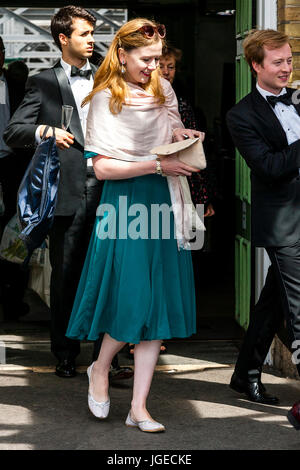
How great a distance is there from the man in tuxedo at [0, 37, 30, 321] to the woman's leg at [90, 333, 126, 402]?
2.75 m

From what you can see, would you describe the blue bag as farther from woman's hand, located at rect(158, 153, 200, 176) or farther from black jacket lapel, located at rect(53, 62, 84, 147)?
woman's hand, located at rect(158, 153, 200, 176)

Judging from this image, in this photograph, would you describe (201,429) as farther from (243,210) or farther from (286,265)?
(243,210)

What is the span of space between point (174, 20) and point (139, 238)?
30.2ft

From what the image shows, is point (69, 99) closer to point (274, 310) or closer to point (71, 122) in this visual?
point (71, 122)

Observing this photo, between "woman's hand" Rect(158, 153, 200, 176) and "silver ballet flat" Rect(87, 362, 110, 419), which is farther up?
"woman's hand" Rect(158, 153, 200, 176)

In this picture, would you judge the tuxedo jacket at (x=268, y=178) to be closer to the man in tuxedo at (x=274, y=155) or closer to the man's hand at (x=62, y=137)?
the man in tuxedo at (x=274, y=155)

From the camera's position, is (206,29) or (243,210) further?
(206,29)

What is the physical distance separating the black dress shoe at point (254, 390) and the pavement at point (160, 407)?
2.0 inches

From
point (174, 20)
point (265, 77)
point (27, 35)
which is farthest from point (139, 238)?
point (27, 35)

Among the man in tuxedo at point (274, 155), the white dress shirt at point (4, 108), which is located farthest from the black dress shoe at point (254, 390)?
the white dress shirt at point (4, 108)

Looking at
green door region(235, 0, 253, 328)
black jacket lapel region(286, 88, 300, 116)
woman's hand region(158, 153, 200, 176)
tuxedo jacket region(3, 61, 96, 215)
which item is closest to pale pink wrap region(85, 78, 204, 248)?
woman's hand region(158, 153, 200, 176)

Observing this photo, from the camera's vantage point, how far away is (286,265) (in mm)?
4543

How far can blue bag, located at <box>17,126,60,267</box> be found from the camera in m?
4.90
